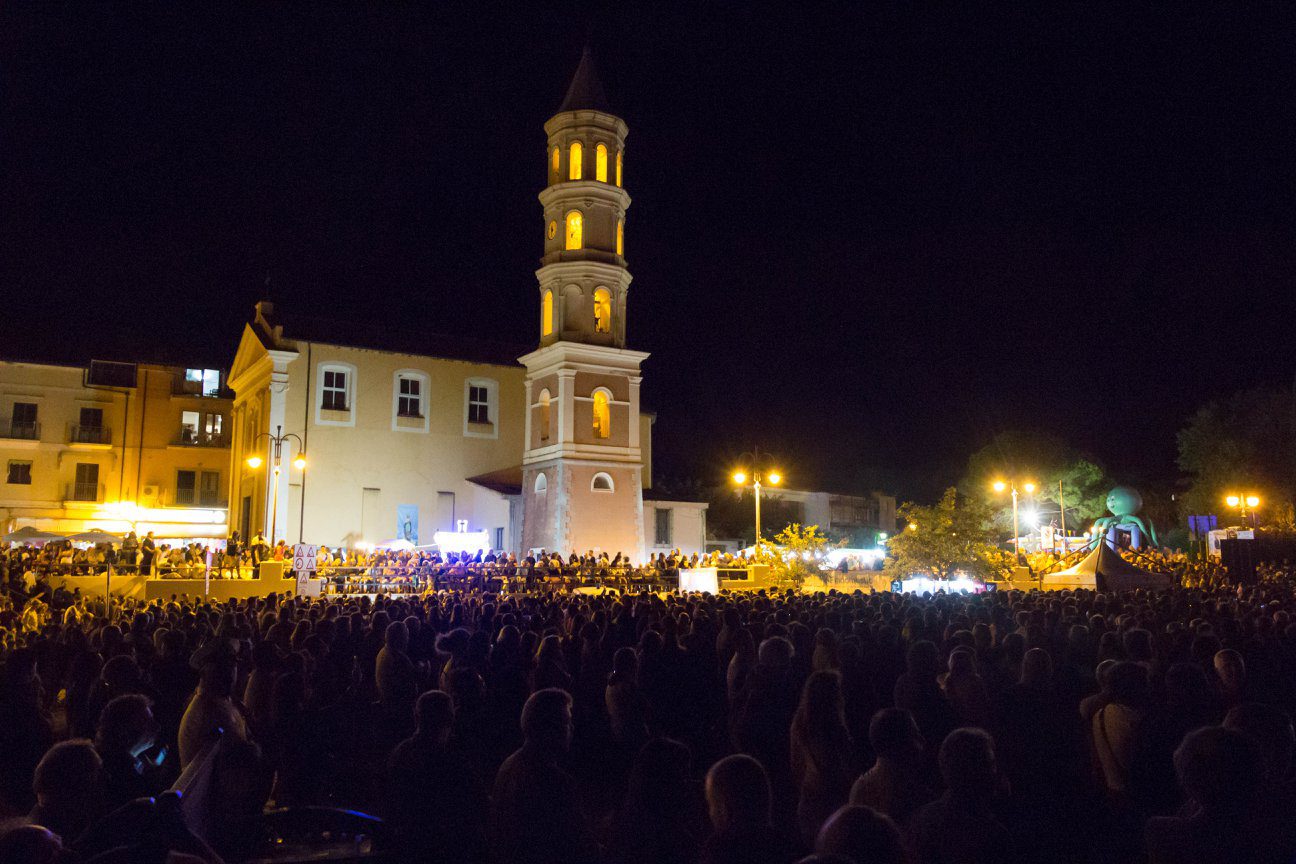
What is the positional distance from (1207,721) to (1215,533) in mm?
42522

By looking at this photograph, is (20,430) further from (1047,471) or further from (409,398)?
(1047,471)

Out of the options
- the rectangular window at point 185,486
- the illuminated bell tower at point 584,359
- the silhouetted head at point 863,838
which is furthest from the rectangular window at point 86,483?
the silhouetted head at point 863,838

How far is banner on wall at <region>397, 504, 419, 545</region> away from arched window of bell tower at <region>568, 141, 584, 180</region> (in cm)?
1636

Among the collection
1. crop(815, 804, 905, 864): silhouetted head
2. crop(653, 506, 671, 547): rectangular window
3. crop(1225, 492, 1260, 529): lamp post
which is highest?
crop(1225, 492, 1260, 529): lamp post

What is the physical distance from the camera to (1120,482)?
260 feet

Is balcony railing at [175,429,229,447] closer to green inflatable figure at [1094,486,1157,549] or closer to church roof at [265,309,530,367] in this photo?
church roof at [265,309,530,367]

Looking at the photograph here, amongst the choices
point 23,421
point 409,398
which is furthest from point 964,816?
point 23,421

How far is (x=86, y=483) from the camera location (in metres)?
48.0

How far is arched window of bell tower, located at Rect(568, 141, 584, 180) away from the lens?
4100 cm

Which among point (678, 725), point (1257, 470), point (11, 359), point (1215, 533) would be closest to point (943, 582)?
point (1215, 533)

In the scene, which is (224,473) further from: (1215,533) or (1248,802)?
(1248,802)

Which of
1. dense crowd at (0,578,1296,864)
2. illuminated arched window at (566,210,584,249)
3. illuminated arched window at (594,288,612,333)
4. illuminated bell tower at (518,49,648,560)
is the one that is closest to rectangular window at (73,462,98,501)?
A: illuminated bell tower at (518,49,648,560)

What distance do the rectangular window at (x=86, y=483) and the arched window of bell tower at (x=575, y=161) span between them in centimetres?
2863

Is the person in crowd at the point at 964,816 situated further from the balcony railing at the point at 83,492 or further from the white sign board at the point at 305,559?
the balcony railing at the point at 83,492
